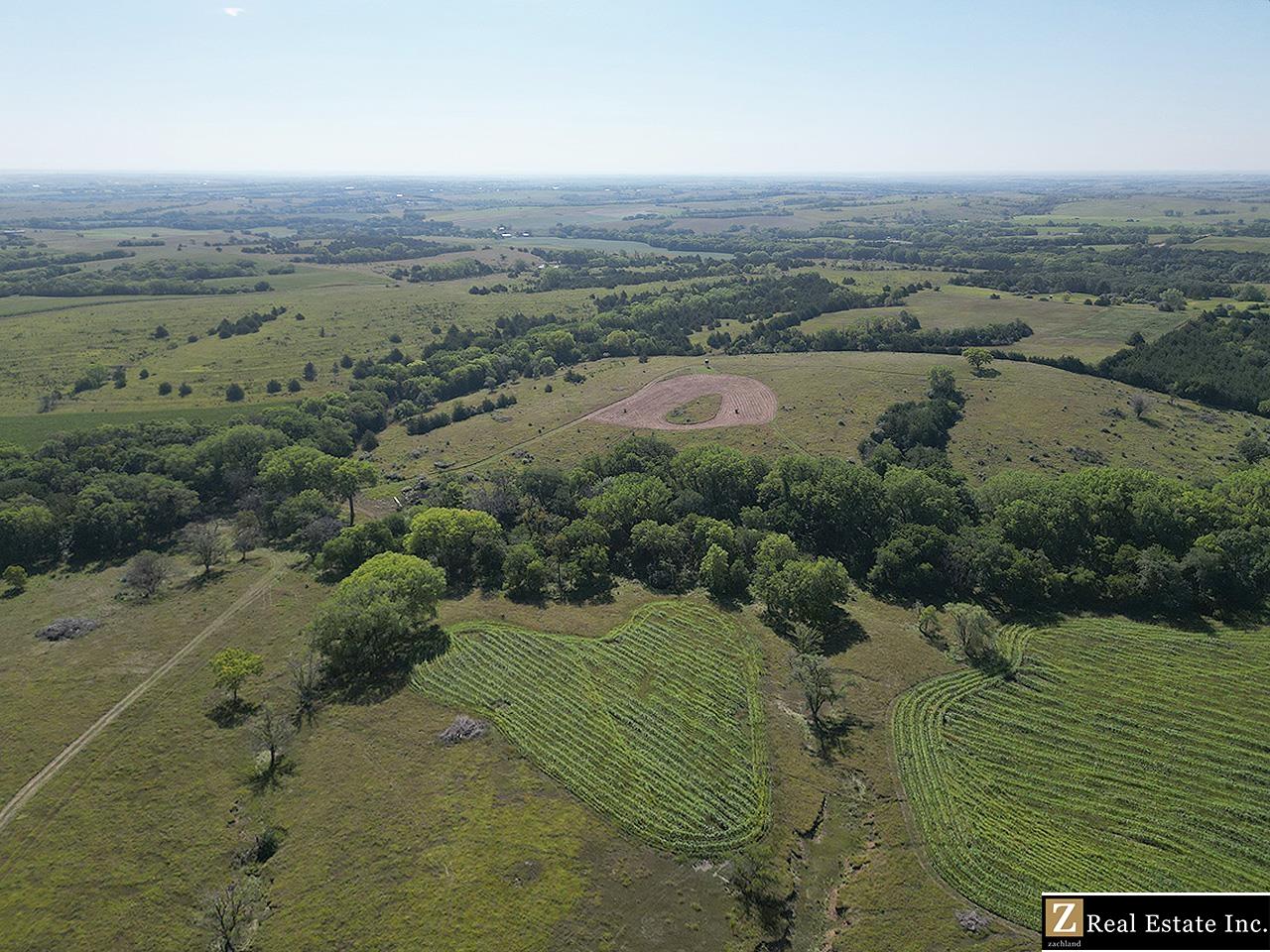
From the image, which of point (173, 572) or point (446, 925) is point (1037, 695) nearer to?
point (446, 925)

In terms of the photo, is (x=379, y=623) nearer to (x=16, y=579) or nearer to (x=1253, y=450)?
(x=16, y=579)

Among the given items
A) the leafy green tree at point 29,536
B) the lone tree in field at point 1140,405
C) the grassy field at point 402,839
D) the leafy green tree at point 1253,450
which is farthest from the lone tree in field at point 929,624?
the leafy green tree at point 29,536

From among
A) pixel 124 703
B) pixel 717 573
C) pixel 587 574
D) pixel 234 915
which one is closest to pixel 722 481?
pixel 717 573

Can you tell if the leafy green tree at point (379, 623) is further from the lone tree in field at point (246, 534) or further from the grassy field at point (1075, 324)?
the grassy field at point (1075, 324)

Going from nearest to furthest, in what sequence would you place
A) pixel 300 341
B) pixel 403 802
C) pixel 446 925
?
pixel 446 925
pixel 403 802
pixel 300 341

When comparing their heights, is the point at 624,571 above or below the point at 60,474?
below

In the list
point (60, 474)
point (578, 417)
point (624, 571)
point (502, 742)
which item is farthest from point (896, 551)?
point (60, 474)

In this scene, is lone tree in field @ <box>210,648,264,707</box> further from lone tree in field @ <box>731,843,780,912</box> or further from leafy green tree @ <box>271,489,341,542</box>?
A: lone tree in field @ <box>731,843,780,912</box>
